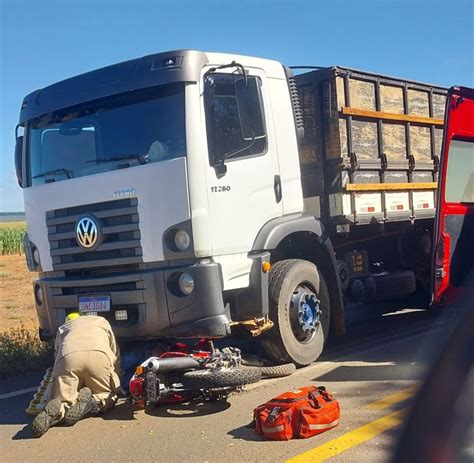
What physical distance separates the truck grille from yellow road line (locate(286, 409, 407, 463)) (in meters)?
2.48

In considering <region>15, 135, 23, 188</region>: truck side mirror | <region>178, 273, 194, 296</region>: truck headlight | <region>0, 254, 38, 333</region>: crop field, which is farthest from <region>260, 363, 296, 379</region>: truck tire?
<region>0, 254, 38, 333</region>: crop field

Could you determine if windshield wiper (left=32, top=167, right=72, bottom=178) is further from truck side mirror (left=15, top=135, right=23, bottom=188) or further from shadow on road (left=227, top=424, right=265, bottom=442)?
shadow on road (left=227, top=424, right=265, bottom=442)

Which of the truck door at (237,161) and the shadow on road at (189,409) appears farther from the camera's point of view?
the truck door at (237,161)

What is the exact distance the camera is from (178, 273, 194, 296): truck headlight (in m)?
5.75

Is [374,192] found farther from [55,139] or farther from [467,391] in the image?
[467,391]

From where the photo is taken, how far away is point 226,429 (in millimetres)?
4871

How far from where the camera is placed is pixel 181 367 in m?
5.44

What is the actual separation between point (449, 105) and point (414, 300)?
13.2 feet

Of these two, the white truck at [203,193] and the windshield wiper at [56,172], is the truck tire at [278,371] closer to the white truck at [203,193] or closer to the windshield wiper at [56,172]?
the white truck at [203,193]

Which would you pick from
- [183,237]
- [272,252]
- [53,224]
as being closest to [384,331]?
[272,252]

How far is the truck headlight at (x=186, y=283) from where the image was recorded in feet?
18.9

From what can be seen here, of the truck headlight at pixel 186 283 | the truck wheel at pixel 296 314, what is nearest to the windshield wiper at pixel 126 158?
the truck headlight at pixel 186 283

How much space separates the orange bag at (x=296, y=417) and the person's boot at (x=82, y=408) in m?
1.48

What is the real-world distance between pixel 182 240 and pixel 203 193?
0.46 m
